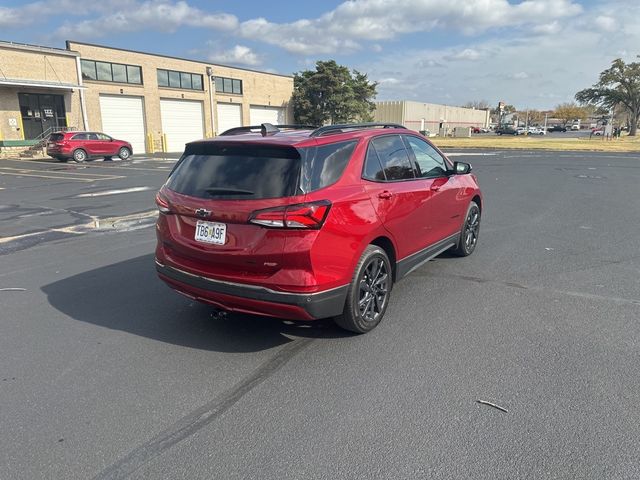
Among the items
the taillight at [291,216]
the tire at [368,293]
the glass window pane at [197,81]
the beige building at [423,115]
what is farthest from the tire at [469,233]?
the beige building at [423,115]

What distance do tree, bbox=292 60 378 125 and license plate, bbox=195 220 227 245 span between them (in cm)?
4480

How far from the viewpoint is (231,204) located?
3.53 metres

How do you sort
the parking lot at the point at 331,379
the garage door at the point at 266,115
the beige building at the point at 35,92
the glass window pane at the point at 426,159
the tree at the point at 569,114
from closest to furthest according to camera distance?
the parking lot at the point at 331,379 < the glass window pane at the point at 426,159 < the beige building at the point at 35,92 < the garage door at the point at 266,115 < the tree at the point at 569,114

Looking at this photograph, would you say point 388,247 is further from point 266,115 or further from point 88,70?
point 266,115

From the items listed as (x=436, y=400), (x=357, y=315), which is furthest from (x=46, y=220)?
(x=436, y=400)

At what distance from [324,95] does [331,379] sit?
48.2m

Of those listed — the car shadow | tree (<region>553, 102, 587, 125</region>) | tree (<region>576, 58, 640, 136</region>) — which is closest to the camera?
the car shadow

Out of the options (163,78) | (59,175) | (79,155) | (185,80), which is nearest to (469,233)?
(59,175)

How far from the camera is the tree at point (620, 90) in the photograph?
229ft

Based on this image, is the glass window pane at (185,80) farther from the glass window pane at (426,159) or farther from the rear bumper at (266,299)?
the rear bumper at (266,299)

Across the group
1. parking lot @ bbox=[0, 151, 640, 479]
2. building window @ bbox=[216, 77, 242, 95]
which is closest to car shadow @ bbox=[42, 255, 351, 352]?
parking lot @ bbox=[0, 151, 640, 479]

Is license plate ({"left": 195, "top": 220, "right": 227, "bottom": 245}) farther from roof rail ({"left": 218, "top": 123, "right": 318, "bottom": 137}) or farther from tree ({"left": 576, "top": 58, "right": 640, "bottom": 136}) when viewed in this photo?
tree ({"left": 576, "top": 58, "right": 640, "bottom": 136})

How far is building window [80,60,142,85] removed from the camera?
31002 mm

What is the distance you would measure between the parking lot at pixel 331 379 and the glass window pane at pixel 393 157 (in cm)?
129
